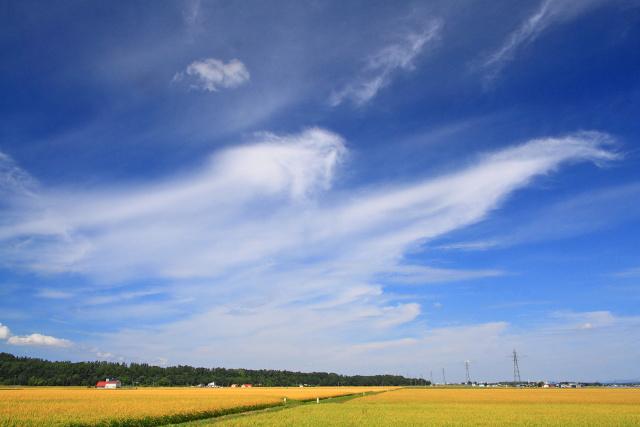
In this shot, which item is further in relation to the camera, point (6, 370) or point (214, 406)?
point (6, 370)

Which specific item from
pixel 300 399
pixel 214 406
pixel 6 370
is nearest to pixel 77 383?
pixel 6 370

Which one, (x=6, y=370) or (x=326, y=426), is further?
(x=6, y=370)

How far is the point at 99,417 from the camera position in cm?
2717

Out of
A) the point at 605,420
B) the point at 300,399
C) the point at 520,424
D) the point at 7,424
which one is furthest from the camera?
the point at 300,399

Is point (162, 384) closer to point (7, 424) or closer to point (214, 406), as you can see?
point (214, 406)

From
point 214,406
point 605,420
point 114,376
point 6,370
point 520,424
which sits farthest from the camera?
point 114,376

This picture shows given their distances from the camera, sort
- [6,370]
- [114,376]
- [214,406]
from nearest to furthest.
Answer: [214,406] → [6,370] → [114,376]

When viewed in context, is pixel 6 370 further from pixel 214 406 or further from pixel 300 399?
pixel 214 406

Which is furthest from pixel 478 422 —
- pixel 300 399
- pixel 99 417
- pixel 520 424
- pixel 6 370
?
pixel 6 370

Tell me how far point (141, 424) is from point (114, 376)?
18783 centimetres

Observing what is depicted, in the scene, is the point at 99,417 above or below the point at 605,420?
above

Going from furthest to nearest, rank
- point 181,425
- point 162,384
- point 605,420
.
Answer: point 162,384 < point 605,420 < point 181,425

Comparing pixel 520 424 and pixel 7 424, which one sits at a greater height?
pixel 7 424

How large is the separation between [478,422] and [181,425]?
2522 cm
